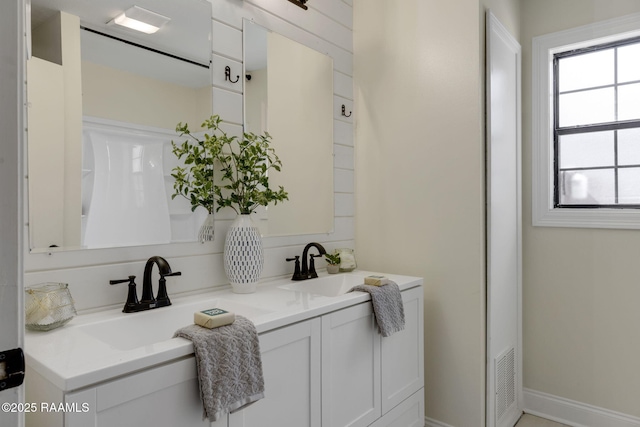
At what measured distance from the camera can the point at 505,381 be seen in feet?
Result: 7.73

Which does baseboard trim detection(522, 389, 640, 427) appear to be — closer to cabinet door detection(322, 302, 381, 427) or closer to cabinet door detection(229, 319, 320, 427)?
cabinet door detection(322, 302, 381, 427)

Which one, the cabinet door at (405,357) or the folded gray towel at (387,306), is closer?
the folded gray towel at (387,306)

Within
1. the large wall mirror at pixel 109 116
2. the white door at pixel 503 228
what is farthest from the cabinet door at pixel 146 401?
the white door at pixel 503 228

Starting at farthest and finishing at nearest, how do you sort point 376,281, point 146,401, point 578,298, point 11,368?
point 578,298
point 376,281
point 146,401
point 11,368

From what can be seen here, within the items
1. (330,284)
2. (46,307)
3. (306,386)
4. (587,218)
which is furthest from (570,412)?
(46,307)

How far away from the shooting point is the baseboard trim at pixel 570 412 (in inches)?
92.2

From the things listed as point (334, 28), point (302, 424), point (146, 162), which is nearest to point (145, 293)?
point (146, 162)

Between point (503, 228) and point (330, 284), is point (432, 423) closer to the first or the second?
point (330, 284)

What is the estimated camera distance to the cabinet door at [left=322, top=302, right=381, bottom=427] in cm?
155

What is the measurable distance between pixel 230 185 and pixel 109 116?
567 mm

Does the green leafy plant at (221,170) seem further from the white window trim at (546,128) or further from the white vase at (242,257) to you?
the white window trim at (546,128)

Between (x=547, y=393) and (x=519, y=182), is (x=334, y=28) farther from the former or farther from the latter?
(x=547, y=393)

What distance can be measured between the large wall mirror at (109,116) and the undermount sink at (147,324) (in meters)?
0.29

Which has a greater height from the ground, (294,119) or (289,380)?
(294,119)
